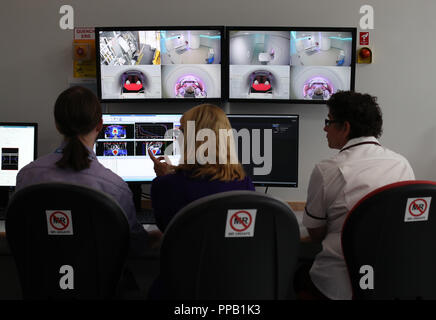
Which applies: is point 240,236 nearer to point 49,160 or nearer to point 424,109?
point 49,160

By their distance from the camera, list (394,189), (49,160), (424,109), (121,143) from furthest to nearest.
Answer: (424,109) < (121,143) < (49,160) < (394,189)

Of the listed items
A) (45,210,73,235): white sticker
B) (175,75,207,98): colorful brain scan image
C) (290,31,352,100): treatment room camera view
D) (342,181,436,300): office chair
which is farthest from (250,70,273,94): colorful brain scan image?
(45,210,73,235): white sticker

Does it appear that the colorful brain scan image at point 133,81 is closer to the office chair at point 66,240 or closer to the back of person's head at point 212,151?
the back of person's head at point 212,151

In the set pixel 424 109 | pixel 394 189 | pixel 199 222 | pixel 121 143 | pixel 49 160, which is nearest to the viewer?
pixel 199 222

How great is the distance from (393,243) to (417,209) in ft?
0.41

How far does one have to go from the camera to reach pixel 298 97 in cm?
222

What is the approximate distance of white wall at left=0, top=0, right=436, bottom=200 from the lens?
2.25 m

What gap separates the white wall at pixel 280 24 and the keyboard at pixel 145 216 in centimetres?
62

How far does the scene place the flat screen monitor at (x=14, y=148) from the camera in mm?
2094

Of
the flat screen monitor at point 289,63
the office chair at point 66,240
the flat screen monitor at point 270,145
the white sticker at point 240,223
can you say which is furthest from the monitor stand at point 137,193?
the white sticker at point 240,223

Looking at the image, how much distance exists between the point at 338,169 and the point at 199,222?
2.01ft

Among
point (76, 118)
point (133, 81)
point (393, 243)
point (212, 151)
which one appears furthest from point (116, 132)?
point (393, 243)

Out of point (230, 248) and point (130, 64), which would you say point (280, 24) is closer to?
point (130, 64)
